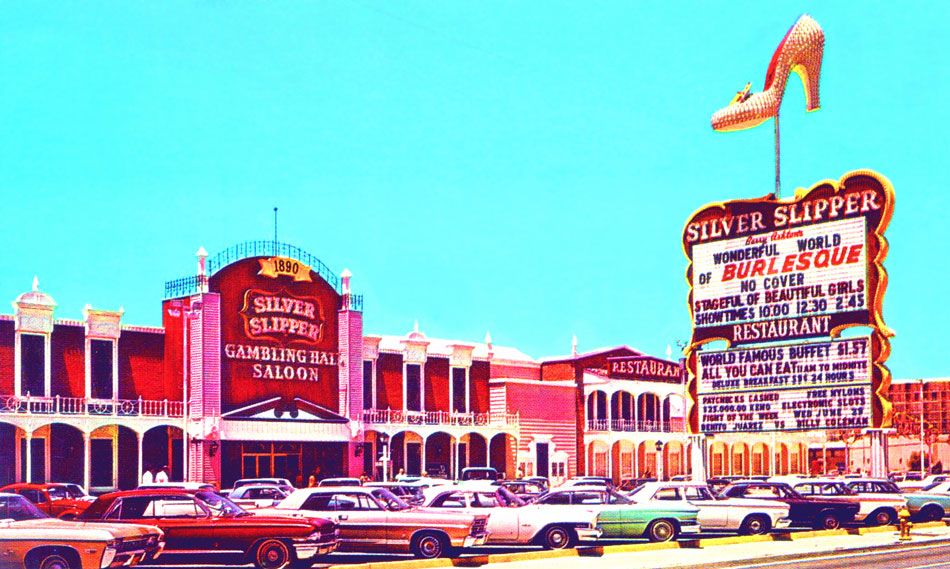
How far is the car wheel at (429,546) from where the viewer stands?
26109mm

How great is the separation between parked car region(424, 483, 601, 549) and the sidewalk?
114 cm

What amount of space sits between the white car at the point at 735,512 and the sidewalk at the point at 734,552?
1.08m

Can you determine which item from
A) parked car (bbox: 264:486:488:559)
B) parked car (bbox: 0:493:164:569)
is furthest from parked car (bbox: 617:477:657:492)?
parked car (bbox: 0:493:164:569)

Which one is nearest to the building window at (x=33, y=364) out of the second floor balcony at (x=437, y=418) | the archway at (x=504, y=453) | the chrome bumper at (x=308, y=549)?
the second floor balcony at (x=437, y=418)

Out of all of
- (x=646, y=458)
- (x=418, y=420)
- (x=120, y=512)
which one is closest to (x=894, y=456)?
(x=646, y=458)

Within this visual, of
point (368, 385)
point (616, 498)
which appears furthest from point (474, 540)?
point (368, 385)

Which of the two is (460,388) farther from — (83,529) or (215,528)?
(83,529)

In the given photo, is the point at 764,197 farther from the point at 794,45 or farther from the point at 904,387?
the point at 904,387

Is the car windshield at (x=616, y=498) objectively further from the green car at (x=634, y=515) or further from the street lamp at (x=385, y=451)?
the street lamp at (x=385, y=451)

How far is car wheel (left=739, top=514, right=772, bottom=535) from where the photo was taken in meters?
33.3

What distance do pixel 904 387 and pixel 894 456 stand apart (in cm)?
1070

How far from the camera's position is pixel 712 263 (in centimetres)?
3781

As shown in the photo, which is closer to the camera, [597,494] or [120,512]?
[120,512]

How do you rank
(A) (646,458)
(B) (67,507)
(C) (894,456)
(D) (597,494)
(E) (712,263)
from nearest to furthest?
(D) (597,494) < (B) (67,507) < (E) (712,263) < (A) (646,458) < (C) (894,456)
